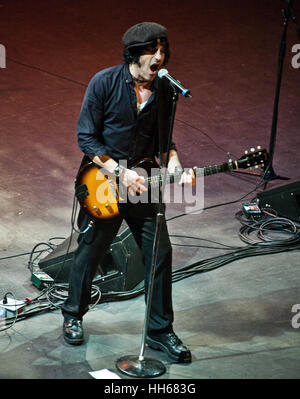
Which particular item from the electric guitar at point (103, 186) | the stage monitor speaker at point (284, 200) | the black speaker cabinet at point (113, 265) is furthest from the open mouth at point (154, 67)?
the stage monitor speaker at point (284, 200)

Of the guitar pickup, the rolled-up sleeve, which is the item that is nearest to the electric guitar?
the guitar pickup

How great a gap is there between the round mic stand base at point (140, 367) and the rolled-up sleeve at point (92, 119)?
1196mm

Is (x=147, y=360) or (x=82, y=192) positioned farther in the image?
(x=82, y=192)

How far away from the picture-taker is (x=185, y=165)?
22.7 ft

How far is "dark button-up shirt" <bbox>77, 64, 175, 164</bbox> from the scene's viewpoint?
3.77 meters

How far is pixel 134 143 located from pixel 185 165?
3113 mm

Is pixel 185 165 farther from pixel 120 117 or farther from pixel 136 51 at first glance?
pixel 136 51

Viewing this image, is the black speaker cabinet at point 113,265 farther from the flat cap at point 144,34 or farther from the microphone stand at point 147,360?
the flat cap at point 144,34

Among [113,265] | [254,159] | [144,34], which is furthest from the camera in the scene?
[113,265]

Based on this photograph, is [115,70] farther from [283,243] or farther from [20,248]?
[283,243]

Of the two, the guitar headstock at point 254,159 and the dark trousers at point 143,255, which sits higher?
the guitar headstock at point 254,159

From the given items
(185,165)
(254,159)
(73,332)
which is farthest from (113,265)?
(185,165)

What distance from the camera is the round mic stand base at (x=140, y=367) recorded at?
3.68 m

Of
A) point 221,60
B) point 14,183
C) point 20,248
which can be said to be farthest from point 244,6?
point 20,248
